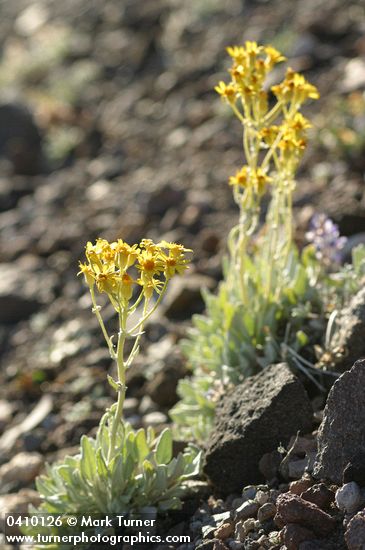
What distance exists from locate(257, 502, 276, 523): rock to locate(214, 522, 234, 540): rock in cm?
14

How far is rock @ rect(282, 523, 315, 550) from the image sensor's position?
3123mm

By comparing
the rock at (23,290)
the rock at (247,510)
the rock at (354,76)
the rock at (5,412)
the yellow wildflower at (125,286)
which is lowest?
the rock at (247,510)

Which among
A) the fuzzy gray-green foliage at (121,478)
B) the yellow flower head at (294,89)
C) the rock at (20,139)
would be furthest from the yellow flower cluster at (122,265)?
the rock at (20,139)

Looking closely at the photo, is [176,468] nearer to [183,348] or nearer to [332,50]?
[183,348]

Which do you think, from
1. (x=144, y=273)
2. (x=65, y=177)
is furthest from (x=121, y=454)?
(x=65, y=177)

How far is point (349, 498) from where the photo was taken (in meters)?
3.15

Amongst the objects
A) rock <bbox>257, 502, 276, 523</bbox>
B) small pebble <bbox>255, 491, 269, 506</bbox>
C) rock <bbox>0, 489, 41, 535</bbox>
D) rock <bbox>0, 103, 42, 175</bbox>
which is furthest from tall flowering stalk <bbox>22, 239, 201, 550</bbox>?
rock <bbox>0, 103, 42, 175</bbox>

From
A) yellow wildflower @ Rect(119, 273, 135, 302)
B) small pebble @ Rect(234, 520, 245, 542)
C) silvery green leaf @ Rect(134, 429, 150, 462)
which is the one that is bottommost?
small pebble @ Rect(234, 520, 245, 542)

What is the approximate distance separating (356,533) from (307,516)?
253 mm

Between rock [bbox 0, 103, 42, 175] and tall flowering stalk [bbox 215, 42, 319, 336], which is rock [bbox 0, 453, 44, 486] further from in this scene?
rock [bbox 0, 103, 42, 175]

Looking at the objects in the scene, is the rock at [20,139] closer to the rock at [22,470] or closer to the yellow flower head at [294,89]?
the rock at [22,470]

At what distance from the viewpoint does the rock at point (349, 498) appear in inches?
123

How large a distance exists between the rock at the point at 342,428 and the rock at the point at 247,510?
0.30m

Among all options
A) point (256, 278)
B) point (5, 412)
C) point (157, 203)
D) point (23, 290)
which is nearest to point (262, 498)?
point (256, 278)
